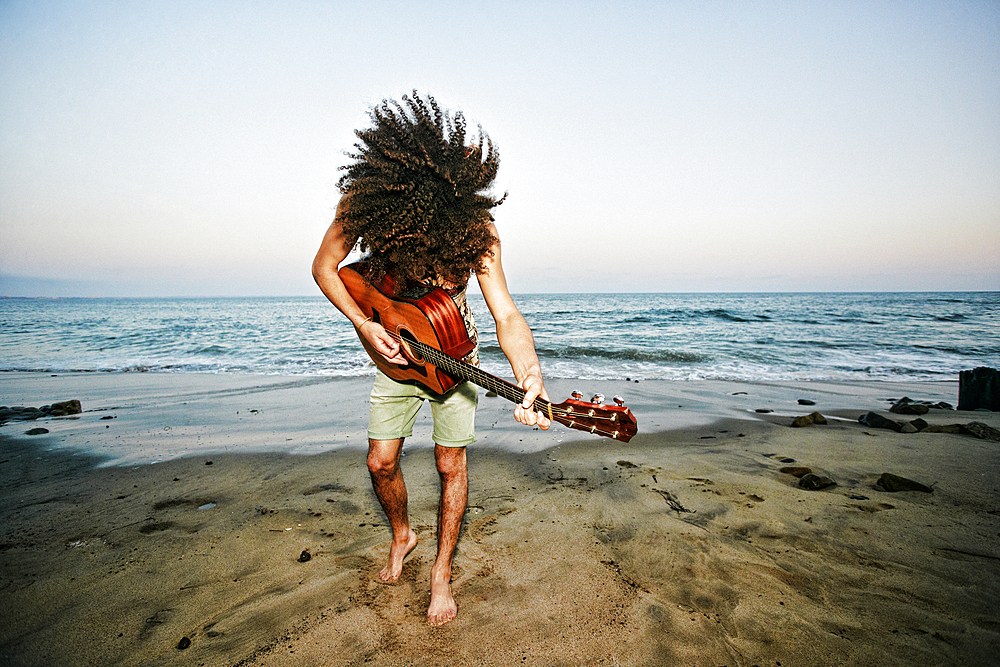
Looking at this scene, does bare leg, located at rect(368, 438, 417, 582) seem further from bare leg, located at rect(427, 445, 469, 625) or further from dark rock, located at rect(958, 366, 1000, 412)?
dark rock, located at rect(958, 366, 1000, 412)

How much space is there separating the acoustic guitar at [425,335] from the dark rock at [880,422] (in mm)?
4660

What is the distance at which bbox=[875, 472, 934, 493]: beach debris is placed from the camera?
3443 millimetres

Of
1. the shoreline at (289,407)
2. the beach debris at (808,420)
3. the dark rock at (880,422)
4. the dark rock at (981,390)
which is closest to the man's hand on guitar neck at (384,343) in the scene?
the shoreline at (289,407)

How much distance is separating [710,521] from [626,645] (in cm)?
132

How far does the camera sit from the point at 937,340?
1473cm

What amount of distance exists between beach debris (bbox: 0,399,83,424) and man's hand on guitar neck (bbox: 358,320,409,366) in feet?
20.8

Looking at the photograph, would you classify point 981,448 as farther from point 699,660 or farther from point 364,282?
point 364,282

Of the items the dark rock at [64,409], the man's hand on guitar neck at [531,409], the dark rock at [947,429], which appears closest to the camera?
the man's hand on guitar neck at [531,409]

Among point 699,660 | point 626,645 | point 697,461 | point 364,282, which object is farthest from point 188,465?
point 697,461

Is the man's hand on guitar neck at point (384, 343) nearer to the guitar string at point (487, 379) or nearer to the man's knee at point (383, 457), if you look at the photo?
the guitar string at point (487, 379)

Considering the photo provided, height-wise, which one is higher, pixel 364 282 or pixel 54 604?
pixel 364 282

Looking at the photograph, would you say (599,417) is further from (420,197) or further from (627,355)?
(627,355)

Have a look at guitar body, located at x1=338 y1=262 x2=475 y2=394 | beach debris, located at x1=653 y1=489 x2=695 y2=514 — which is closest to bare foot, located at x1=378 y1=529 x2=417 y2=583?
guitar body, located at x1=338 y1=262 x2=475 y2=394

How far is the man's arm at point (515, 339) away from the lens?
2.03 meters
